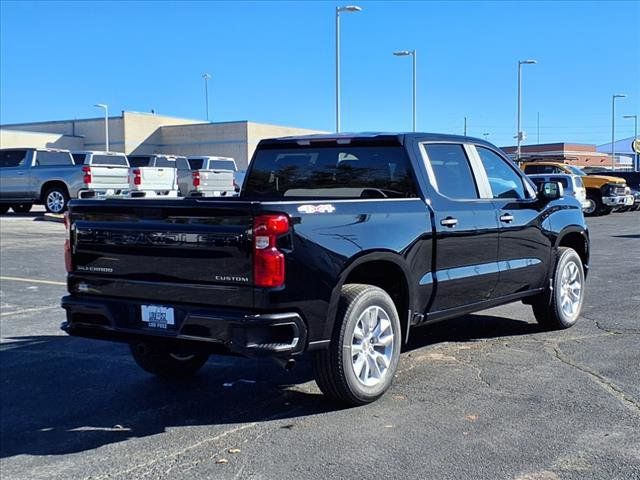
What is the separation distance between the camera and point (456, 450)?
423 cm

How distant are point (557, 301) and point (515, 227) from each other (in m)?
1.11

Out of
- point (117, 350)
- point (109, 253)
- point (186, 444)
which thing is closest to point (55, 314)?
point (117, 350)

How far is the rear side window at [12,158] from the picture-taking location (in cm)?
2312

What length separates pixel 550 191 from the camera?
6.96 meters

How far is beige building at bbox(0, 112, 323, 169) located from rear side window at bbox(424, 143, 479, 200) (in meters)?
47.4

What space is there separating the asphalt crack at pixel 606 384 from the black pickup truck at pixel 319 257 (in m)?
0.76

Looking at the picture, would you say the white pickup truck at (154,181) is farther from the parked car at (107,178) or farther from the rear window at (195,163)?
the rear window at (195,163)

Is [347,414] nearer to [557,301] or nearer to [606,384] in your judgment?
[606,384]

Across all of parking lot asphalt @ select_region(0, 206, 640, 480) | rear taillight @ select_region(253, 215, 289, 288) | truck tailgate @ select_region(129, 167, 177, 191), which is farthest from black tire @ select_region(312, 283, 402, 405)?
truck tailgate @ select_region(129, 167, 177, 191)

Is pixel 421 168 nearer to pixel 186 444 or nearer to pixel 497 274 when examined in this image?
pixel 497 274

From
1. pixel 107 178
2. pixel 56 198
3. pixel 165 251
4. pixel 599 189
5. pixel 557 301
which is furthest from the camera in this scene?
pixel 599 189

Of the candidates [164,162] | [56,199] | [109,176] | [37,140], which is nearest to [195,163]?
[164,162]

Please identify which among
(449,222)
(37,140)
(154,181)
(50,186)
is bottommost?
(449,222)

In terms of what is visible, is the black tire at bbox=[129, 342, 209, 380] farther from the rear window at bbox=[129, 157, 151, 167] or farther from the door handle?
the rear window at bbox=[129, 157, 151, 167]
